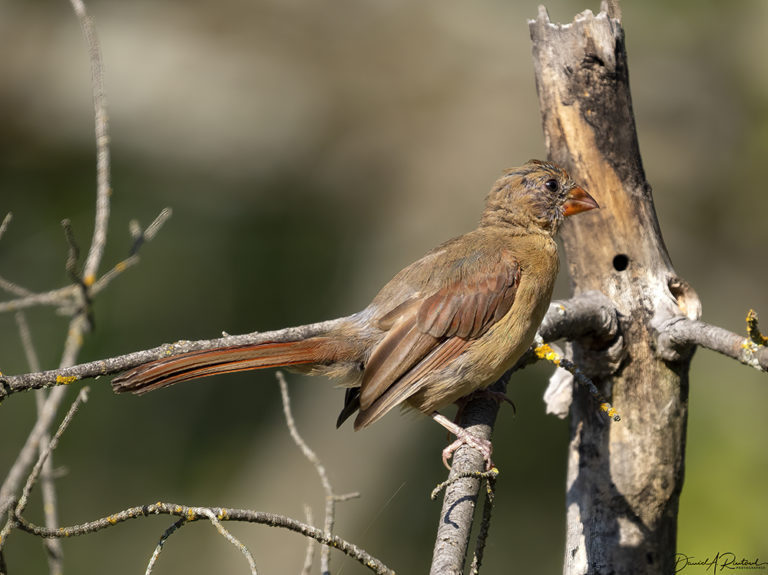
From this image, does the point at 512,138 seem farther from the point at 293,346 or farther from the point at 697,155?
the point at 293,346

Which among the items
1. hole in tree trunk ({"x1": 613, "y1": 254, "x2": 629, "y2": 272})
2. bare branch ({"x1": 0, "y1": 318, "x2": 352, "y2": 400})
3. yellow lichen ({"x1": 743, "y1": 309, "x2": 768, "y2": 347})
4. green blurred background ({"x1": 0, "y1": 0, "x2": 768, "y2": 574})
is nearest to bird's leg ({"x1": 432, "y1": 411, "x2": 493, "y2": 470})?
bare branch ({"x1": 0, "y1": 318, "x2": 352, "y2": 400})

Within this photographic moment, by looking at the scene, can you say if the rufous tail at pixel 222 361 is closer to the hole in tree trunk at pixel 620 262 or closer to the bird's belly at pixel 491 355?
the bird's belly at pixel 491 355

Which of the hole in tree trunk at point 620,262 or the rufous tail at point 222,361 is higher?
the hole in tree trunk at point 620,262

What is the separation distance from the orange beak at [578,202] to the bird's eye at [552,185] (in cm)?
10

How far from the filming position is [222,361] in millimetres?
3336

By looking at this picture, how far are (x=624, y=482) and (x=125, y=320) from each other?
6027 millimetres

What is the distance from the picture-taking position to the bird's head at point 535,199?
12.9ft

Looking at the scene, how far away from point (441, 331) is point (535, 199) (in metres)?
0.88

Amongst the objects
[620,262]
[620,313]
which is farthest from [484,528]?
[620,262]

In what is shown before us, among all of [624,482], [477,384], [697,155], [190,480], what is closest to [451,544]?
[477,384]

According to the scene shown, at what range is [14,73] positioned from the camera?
830cm

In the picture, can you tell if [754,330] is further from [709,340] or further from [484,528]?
[484,528]
